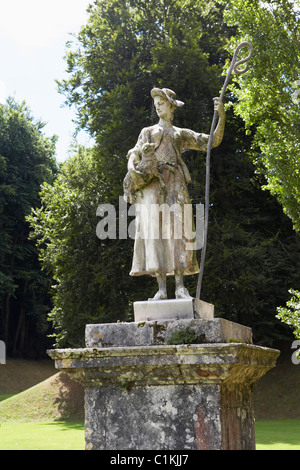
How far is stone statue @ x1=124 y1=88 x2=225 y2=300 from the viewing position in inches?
237

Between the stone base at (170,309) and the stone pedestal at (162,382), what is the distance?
20 centimetres

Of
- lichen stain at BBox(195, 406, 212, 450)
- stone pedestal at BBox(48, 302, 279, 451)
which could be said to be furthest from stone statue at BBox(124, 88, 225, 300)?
lichen stain at BBox(195, 406, 212, 450)

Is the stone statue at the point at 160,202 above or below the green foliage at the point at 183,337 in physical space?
above

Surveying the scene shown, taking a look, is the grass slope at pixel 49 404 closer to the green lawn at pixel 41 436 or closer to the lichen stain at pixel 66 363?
the green lawn at pixel 41 436

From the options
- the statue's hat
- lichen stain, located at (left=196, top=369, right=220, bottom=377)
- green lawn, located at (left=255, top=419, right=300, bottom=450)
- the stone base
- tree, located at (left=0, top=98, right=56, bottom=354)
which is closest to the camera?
lichen stain, located at (left=196, top=369, right=220, bottom=377)

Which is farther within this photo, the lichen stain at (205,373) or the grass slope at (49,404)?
the grass slope at (49,404)

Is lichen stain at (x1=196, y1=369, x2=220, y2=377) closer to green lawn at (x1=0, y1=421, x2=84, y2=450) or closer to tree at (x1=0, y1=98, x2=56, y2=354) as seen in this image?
green lawn at (x1=0, y1=421, x2=84, y2=450)

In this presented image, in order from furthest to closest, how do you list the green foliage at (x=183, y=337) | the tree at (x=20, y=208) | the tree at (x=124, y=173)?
the tree at (x=20, y=208)
the tree at (x=124, y=173)
the green foliage at (x=183, y=337)

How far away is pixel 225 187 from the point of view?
23.3 metres

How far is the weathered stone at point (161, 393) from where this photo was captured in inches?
195

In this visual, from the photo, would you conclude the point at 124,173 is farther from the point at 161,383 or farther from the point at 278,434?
the point at 161,383

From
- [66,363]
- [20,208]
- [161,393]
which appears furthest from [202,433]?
[20,208]

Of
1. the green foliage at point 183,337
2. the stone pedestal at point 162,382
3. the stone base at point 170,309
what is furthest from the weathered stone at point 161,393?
the stone base at point 170,309
